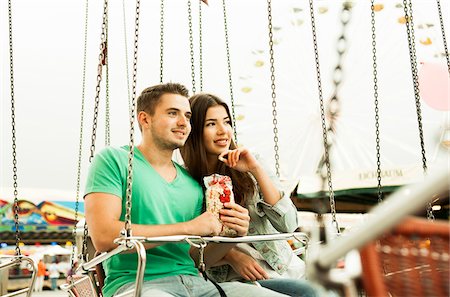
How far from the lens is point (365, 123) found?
9.64 meters

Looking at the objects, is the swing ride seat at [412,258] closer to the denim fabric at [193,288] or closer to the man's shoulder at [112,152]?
the denim fabric at [193,288]

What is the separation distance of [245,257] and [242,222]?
0.32 meters

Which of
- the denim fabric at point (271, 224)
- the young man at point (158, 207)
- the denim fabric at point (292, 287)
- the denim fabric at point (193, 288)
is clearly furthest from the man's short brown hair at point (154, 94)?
the denim fabric at point (292, 287)

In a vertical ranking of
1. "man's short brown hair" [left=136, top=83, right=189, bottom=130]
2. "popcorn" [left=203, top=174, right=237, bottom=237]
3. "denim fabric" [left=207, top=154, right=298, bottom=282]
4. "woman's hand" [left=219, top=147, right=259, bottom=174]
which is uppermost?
"man's short brown hair" [left=136, top=83, right=189, bottom=130]

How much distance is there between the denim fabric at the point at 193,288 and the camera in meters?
1.69

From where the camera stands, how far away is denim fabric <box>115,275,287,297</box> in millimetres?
1690

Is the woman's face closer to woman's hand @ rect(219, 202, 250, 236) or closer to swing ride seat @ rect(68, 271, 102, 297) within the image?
woman's hand @ rect(219, 202, 250, 236)

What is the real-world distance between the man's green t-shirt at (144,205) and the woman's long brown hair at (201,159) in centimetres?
20

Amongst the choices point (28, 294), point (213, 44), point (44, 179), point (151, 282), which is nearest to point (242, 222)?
point (151, 282)

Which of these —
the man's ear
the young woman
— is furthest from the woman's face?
the man's ear

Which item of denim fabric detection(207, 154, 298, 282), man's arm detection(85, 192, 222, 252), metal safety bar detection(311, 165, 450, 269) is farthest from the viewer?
denim fabric detection(207, 154, 298, 282)

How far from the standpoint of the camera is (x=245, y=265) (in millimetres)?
2016

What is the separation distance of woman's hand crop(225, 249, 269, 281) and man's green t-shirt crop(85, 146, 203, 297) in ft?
0.65

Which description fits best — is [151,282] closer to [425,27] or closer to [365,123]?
[425,27]
